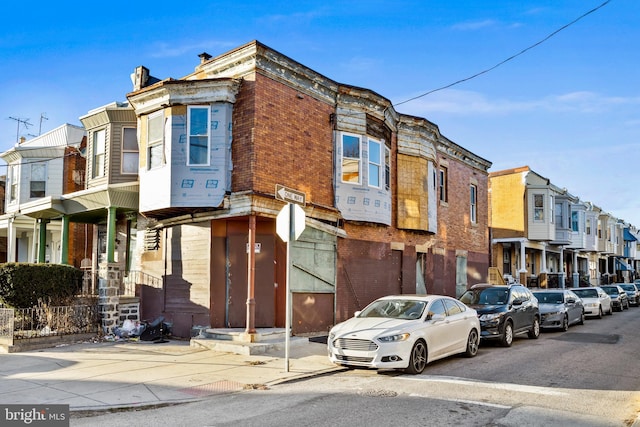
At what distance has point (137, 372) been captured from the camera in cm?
1029

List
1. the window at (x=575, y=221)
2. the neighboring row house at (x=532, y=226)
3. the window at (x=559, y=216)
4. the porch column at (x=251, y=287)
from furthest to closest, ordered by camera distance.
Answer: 1. the window at (x=575, y=221)
2. the window at (x=559, y=216)
3. the neighboring row house at (x=532, y=226)
4. the porch column at (x=251, y=287)

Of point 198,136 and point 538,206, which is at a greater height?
point 538,206

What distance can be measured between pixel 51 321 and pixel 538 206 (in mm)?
30742

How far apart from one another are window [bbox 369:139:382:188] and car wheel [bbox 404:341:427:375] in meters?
8.39

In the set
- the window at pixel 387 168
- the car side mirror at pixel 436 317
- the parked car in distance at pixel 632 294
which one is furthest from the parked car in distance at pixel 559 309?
the parked car in distance at pixel 632 294

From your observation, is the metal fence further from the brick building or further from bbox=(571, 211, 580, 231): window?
bbox=(571, 211, 580, 231): window

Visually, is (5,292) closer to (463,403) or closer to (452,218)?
(463,403)

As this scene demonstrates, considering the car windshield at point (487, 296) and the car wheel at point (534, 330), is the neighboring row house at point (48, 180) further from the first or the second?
the car wheel at point (534, 330)

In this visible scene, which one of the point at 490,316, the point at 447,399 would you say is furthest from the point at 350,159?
the point at 447,399

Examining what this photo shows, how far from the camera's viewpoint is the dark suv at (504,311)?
14008 millimetres

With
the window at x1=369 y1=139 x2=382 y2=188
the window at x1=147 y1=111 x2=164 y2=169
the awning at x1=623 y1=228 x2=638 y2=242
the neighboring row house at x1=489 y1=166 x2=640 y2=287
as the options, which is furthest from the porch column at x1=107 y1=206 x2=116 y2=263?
the awning at x1=623 y1=228 x2=638 y2=242

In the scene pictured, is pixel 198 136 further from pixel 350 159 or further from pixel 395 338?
pixel 395 338

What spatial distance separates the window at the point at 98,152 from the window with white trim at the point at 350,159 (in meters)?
8.03

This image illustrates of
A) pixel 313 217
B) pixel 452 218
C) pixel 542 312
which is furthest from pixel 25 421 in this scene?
pixel 452 218
